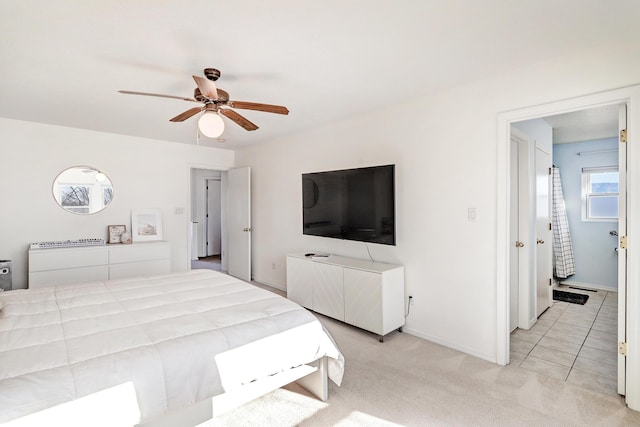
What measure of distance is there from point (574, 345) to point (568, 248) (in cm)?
269

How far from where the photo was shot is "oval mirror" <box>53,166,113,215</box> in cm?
413

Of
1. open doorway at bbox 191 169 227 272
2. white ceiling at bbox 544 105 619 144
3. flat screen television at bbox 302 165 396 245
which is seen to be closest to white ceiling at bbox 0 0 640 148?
flat screen television at bbox 302 165 396 245

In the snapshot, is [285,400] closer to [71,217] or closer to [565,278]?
[71,217]

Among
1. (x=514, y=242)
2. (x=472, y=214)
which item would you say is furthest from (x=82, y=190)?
(x=514, y=242)

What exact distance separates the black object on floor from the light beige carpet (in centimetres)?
252

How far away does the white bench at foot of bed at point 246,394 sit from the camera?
1.59 meters

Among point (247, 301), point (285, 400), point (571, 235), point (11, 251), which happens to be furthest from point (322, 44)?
point (571, 235)

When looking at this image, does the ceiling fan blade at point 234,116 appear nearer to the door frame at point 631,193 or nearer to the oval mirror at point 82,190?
the door frame at point 631,193

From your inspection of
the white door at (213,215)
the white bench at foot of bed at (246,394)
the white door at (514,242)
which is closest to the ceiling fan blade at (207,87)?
the white bench at foot of bed at (246,394)

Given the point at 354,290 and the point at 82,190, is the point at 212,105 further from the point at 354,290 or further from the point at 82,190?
the point at 82,190

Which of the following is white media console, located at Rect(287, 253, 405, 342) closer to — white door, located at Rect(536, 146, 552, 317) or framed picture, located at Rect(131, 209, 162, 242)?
white door, located at Rect(536, 146, 552, 317)

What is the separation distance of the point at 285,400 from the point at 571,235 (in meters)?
5.28

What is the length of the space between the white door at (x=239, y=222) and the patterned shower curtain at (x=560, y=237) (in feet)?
15.9

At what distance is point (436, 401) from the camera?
2131 millimetres
